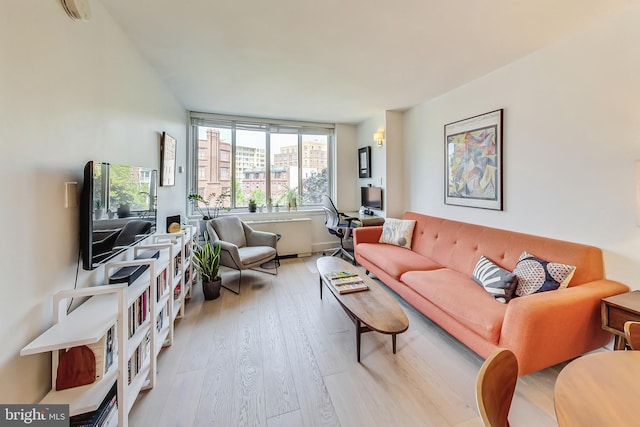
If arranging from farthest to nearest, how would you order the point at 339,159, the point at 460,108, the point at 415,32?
1. the point at 339,159
2. the point at 460,108
3. the point at 415,32

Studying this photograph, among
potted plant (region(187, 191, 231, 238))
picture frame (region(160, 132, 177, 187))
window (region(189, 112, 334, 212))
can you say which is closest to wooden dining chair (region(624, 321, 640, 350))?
picture frame (region(160, 132, 177, 187))

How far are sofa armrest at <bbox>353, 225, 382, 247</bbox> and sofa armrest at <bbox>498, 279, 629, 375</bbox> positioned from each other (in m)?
2.07

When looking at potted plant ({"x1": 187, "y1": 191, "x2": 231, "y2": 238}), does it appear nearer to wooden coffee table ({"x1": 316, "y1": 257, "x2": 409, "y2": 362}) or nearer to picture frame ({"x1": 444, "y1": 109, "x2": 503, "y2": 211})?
wooden coffee table ({"x1": 316, "y1": 257, "x2": 409, "y2": 362})

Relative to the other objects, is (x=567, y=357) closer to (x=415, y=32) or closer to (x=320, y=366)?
(x=320, y=366)

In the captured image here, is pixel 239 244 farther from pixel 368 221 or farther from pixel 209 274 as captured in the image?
pixel 368 221

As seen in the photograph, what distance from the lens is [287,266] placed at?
3971mm

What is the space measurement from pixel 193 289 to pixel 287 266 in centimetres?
139

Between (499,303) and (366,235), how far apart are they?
187 centimetres

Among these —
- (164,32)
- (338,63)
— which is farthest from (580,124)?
(164,32)

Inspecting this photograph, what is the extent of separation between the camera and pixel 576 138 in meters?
1.94

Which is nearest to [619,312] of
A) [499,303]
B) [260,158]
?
[499,303]

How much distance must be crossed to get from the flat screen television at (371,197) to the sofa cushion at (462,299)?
1.78 m

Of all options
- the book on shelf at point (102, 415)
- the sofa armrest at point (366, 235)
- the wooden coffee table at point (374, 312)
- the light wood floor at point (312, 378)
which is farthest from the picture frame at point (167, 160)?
the sofa armrest at point (366, 235)

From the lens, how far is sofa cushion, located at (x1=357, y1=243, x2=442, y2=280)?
2.62 metres
